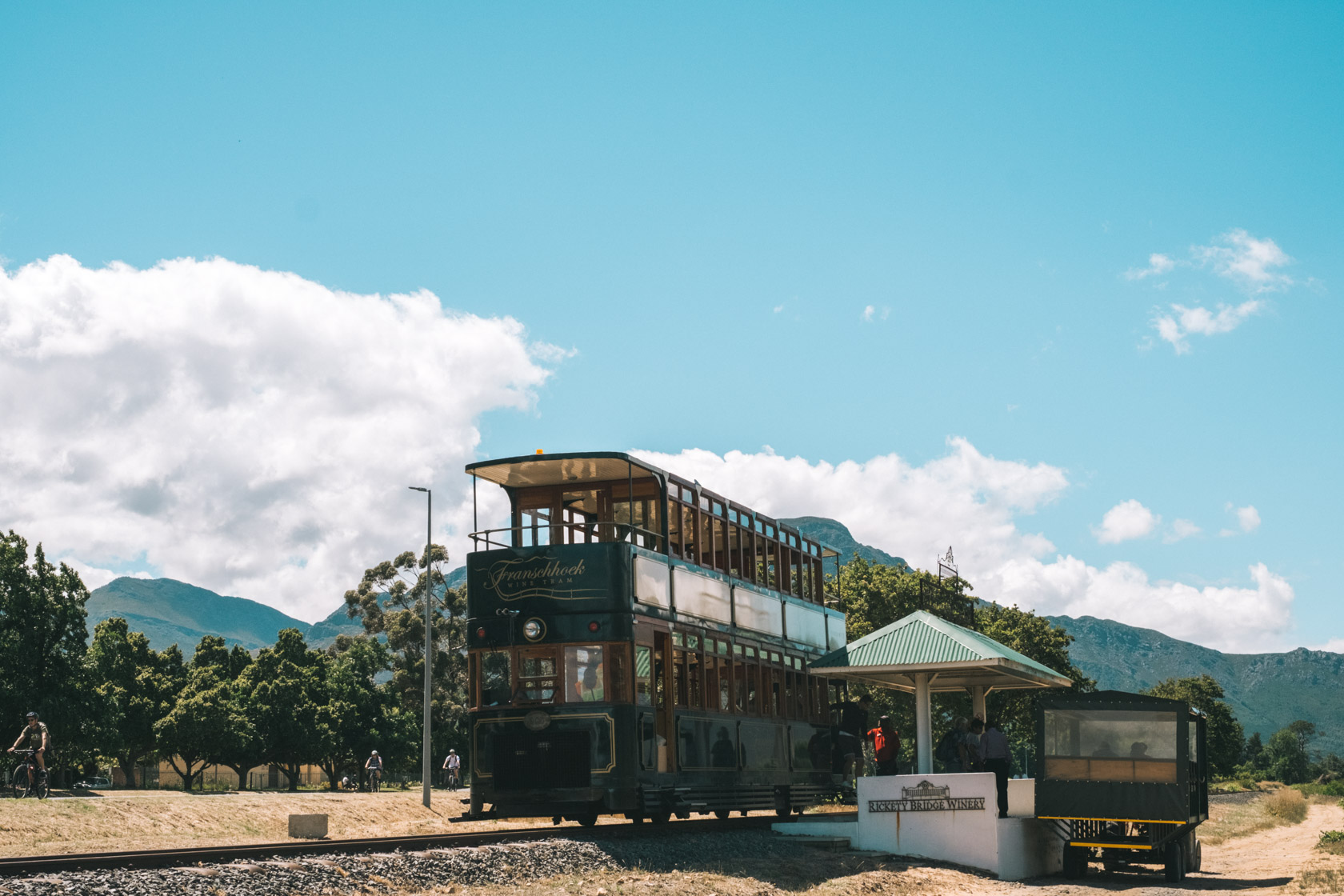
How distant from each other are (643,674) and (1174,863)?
8365 mm

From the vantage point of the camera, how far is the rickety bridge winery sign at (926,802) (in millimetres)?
21641

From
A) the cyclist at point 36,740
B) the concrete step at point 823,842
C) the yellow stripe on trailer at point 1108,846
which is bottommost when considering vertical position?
the concrete step at point 823,842

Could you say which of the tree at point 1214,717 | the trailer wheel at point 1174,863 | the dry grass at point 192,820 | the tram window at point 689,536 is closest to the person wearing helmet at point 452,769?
the dry grass at point 192,820

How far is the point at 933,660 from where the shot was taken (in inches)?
931

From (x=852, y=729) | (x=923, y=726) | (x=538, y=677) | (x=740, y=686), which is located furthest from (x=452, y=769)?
(x=538, y=677)

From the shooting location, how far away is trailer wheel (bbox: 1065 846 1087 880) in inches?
837

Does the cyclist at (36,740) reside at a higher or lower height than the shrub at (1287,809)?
higher

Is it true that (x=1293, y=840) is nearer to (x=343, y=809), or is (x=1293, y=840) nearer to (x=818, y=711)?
(x=818, y=711)

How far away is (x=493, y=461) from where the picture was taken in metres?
22.4

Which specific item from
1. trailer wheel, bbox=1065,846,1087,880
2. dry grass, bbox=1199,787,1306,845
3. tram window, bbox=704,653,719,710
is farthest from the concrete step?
dry grass, bbox=1199,787,1306,845

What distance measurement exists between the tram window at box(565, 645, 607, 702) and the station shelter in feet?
16.6

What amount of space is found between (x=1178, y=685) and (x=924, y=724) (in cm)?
11376

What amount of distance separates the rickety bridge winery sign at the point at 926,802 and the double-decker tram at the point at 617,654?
2.49 meters

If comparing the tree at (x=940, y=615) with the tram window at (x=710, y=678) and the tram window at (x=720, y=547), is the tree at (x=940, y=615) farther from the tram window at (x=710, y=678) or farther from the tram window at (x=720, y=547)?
the tram window at (x=710, y=678)
